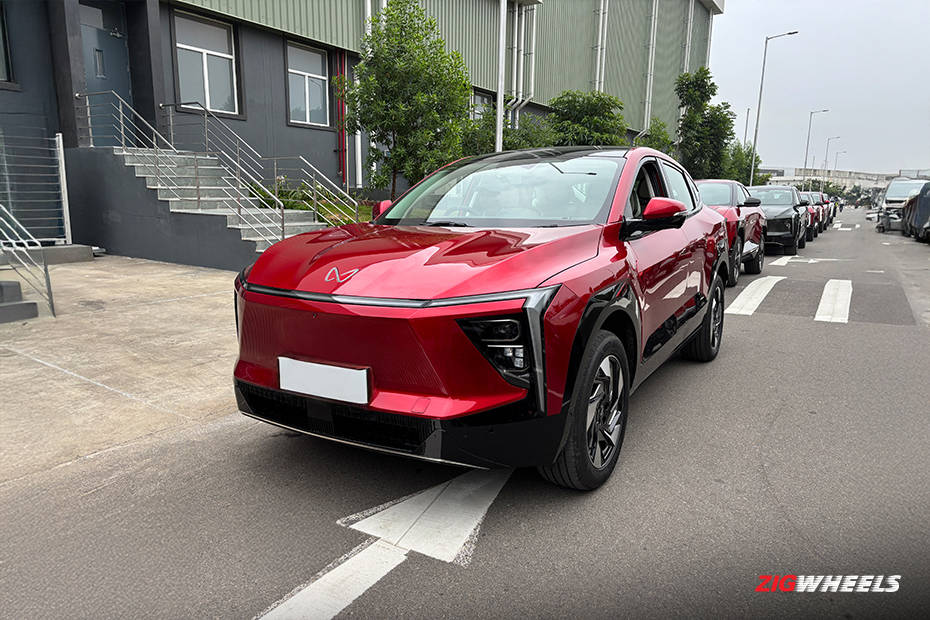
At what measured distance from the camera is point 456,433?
8.27 ft

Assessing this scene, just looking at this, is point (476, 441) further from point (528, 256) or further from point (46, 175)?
point (46, 175)

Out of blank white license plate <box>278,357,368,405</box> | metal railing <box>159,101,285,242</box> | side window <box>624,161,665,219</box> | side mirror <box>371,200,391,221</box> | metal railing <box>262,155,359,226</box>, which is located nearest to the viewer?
blank white license plate <box>278,357,368,405</box>

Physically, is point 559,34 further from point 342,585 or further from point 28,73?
point 342,585

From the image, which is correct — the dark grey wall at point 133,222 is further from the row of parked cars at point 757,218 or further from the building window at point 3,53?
the row of parked cars at point 757,218

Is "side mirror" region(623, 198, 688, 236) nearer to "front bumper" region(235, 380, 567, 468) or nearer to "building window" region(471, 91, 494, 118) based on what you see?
"front bumper" region(235, 380, 567, 468)

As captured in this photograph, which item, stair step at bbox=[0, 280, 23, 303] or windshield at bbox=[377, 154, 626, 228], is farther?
stair step at bbox=[0, 280, 23, 303]

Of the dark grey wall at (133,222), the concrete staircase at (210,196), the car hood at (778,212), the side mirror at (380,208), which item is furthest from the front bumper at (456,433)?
the car hood at (778,212)

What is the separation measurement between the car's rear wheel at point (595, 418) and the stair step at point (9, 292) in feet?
20.9

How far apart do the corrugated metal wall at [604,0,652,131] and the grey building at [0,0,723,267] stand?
1534 cm

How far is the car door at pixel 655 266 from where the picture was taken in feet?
11.5

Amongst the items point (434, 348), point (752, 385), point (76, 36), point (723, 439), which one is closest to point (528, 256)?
point (434, 348)

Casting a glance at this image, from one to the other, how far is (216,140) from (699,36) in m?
42.2

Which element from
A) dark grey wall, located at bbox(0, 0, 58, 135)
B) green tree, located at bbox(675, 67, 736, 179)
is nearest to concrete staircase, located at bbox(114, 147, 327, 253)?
dark grey wall, located at bbox(0, 0, 58, 135)

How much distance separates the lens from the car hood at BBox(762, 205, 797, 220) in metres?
15.6
